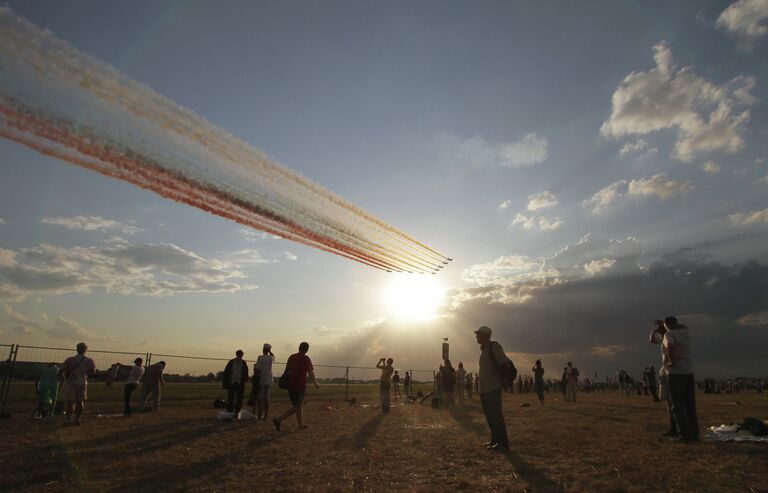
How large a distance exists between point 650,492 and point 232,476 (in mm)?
5273

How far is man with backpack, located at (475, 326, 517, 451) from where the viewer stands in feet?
25.7

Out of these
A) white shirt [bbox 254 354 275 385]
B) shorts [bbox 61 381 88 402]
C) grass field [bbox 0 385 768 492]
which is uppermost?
white shirt [bbox 254 354 275 385]

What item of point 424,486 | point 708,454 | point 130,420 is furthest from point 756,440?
point 130,420

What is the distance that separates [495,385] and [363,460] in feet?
8.56

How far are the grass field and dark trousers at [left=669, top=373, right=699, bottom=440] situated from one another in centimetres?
33

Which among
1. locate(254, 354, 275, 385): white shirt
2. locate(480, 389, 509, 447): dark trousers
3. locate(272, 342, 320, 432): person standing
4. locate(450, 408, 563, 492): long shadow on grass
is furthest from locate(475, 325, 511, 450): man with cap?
locate(254, 354, 275, 385): white shirt

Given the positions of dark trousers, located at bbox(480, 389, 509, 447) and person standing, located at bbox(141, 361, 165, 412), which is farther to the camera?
person standing, located at bbox(141, 361, 165, 412)

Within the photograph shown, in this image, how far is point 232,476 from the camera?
606 cm

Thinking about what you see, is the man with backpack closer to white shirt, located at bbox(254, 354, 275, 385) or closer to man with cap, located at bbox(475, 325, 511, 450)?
man with cap, located at bbox(475, 325, 511, 450)

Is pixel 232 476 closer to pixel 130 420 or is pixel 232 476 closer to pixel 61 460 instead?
pixel 61 460

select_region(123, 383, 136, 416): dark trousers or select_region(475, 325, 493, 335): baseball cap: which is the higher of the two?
select_region(475, 325, 493, 335): baseball cap

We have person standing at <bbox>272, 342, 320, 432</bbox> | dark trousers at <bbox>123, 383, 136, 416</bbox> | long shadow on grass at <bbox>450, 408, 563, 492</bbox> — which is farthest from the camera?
dark trousers at <bbox>123, 383, 136, 416</bbox>

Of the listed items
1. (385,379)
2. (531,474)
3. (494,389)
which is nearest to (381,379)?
(385,379)

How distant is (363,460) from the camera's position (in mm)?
7230
